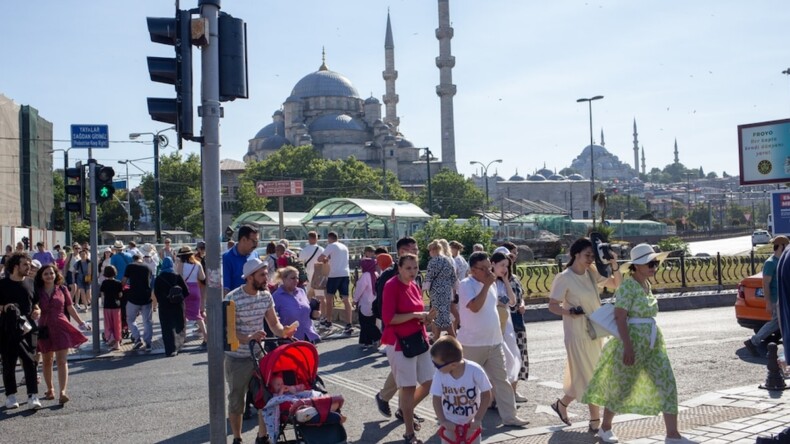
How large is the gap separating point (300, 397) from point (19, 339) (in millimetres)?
4582

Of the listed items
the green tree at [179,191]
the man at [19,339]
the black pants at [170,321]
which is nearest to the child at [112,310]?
the black pants at [170,321]

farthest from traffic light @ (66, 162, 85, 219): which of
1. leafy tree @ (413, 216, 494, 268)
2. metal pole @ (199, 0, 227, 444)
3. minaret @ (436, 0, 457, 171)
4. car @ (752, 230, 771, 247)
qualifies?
minaret @ (436, 0, 457, 171)

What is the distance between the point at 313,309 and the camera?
8.59m

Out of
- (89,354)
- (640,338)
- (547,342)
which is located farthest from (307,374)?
(89,354)

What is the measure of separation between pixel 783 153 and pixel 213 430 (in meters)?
9.90

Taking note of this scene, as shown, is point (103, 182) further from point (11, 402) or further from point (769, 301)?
point (769, 301)

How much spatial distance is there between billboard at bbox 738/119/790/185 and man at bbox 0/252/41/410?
9.82 metres

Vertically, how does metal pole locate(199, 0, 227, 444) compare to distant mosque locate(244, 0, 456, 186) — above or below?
below

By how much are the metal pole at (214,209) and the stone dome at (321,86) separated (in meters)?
126

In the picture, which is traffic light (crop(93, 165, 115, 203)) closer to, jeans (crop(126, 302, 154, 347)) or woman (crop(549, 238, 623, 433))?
jeans (crop(126, 302, 154, 347))

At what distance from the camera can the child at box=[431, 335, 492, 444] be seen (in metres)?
5.61

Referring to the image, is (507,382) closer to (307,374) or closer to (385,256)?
(307,374)

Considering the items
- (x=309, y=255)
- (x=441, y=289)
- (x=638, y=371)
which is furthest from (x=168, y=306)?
(x=638, y=371)

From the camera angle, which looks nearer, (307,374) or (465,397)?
(465,397)
